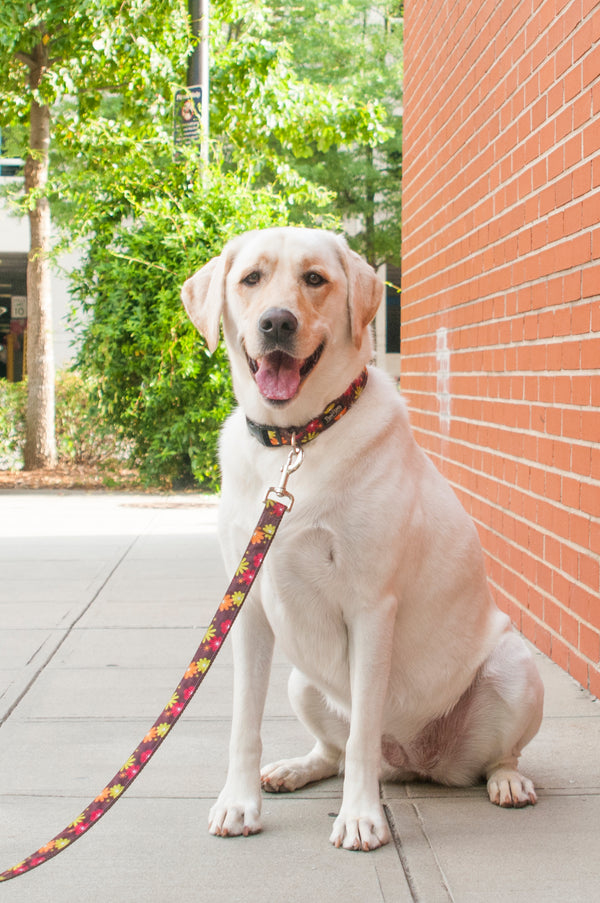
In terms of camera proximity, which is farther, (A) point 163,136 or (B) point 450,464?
(A) point 163,136

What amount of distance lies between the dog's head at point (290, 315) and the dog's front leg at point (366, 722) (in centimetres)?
67

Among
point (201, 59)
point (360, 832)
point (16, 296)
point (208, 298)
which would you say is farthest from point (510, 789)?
point (16, 296)

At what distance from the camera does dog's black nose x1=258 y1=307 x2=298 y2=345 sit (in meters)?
2.90

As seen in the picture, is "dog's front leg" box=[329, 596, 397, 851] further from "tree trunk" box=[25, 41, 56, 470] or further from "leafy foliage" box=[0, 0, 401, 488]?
"tree trunk" box=[25, 41, 56, 470]

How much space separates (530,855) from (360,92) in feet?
67.3

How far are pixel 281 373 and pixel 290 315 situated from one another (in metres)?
0.18

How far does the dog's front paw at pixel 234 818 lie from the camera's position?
9.51 feet

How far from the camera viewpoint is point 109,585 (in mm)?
6262

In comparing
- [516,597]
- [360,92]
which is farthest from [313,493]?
[360,92]

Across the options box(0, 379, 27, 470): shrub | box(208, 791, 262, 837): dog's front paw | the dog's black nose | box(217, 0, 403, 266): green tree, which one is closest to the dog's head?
the dog's black nose

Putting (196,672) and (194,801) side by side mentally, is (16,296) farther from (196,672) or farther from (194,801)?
(196,672)

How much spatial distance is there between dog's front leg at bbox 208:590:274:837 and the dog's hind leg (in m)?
0.22

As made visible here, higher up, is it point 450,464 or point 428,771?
point 450,464

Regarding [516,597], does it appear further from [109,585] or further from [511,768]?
[109,585]
